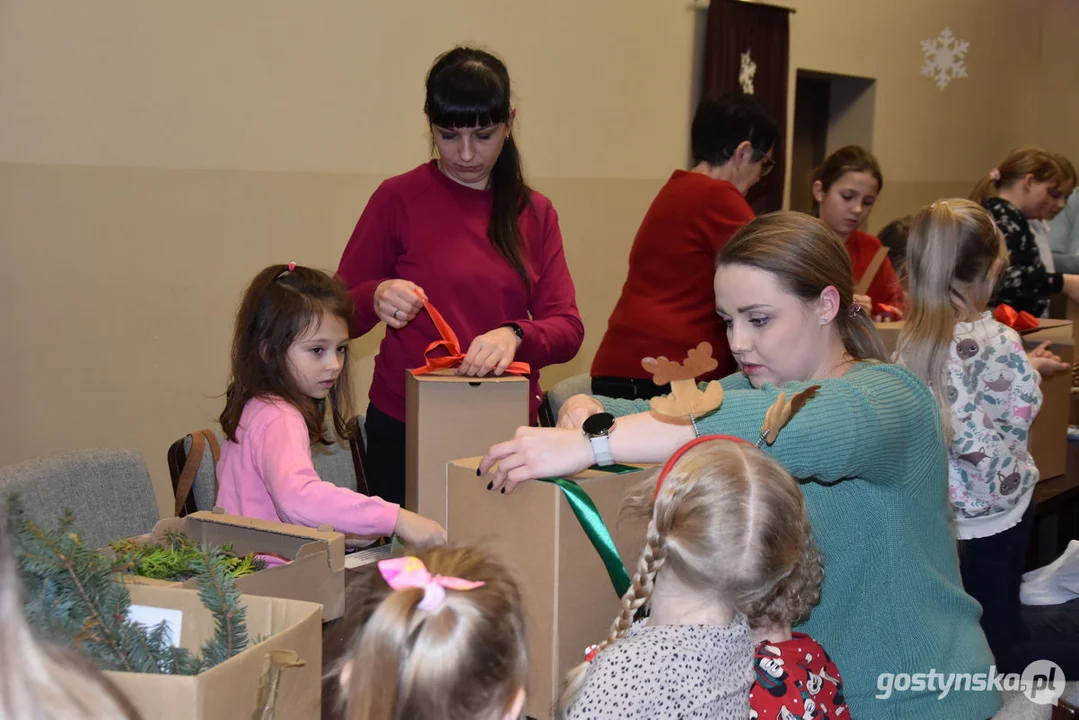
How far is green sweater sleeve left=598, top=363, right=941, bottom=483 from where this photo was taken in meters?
1.36

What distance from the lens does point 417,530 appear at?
1.69m

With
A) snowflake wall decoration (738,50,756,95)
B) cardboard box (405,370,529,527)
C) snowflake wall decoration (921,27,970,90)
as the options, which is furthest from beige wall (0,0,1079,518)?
snowflake wall decoration (921,27,970,90)

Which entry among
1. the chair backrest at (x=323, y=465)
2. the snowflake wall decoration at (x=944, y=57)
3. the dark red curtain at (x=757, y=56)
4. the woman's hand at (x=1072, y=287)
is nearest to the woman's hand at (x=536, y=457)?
the chair backrest at (x=323, y=465)

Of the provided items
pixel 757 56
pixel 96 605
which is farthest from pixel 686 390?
pixel 757 56

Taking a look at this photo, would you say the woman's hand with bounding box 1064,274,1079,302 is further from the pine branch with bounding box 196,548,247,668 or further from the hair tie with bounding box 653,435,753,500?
the pine branch with bounding box 196,548,247,668

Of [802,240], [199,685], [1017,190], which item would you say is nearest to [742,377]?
[802,240]

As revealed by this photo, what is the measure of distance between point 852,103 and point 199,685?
22.0ft

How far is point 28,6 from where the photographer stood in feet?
10.0

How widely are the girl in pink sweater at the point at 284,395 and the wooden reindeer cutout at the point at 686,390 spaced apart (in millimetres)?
683

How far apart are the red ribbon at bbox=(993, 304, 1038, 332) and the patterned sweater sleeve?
660 millimetres

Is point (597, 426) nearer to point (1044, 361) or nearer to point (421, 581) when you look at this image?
point (421, 581)

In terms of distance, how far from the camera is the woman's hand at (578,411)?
1611 millimetres

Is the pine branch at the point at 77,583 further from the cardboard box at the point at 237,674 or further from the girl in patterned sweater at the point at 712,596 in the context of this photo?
the girl in patterned sweater at the point at 712,596

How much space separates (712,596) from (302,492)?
2.93 ft
